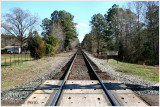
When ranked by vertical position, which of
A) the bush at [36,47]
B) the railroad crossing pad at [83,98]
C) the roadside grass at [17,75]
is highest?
the bush at [36,47]

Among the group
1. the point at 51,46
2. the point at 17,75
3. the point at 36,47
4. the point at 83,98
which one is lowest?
the point at 17,75

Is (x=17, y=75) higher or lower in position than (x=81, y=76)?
lower

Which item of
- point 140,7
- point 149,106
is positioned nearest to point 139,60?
point 140,7

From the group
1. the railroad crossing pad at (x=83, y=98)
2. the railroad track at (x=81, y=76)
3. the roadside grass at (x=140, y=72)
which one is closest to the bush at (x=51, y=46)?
the roadside grass at (x=140, y=72)

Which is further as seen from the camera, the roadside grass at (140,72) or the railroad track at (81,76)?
the roadside grass at (140,72)

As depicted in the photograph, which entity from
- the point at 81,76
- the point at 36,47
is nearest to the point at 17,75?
the point at 81,76

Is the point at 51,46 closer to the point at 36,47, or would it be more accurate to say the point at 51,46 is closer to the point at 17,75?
the point at 36,47

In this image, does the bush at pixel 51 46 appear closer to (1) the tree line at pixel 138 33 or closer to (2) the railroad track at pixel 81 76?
(1) the tree line at pixel 138 33

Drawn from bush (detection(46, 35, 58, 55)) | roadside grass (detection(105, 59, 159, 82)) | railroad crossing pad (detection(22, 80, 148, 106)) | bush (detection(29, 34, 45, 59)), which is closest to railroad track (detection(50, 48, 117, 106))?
railroad crossing pad (detection(22, 80, 148, 106))

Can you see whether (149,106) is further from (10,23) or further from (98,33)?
(10,23)

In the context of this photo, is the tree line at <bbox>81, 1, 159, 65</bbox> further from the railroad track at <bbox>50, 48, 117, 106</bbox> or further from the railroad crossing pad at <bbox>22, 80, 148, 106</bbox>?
the railroad crossing pad at <bbox>22, 80, 148, 106</bbox>

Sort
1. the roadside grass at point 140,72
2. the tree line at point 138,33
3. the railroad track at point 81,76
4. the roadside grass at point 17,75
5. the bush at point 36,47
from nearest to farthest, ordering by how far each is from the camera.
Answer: the railroad track at point 81,76
the roadside grass at point 17,75
the roadside grass at point 140,72
the bush at point 36,47
the tree line at point 138,33

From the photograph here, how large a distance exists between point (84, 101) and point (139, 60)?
24128 mm

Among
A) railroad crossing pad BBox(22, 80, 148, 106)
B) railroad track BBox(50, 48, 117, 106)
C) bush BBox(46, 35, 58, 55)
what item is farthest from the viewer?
bush BBox(46, 35, 58, 55)
